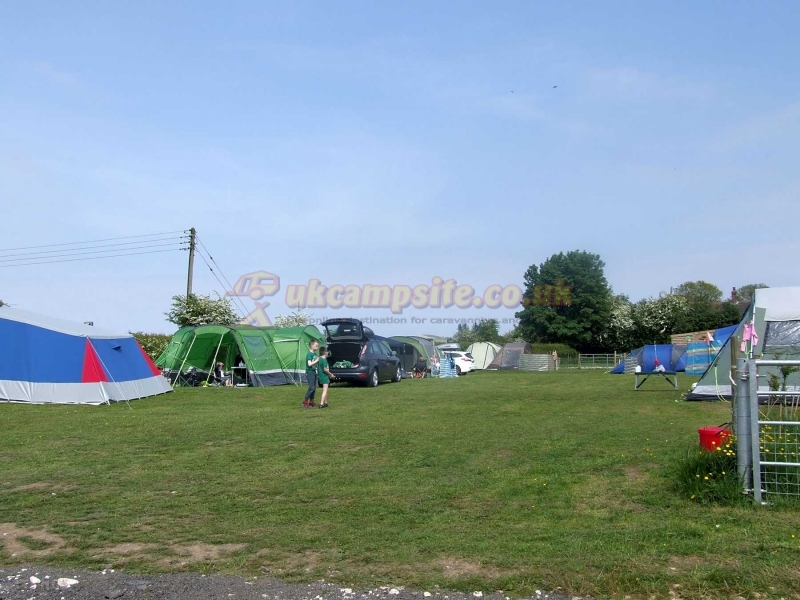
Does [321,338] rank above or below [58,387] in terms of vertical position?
above

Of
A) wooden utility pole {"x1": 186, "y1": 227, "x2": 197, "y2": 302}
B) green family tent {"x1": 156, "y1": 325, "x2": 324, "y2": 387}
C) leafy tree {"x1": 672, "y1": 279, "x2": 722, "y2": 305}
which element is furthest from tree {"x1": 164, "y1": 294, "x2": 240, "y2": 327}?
leafy tree {"x1": 672, "y1": 279, "x2": 722, "y2": 305}

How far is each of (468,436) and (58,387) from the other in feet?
37.7

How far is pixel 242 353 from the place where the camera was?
2331 cm

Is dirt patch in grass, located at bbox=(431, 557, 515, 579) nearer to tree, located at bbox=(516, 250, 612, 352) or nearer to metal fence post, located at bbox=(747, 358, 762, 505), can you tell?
metal fence post, located at bbox=(747, 358, 762, 505)

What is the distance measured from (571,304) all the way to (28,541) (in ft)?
225

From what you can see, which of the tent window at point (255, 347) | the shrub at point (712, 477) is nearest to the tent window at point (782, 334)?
the shrub at point (712, 477)

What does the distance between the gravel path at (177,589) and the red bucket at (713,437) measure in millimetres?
3520

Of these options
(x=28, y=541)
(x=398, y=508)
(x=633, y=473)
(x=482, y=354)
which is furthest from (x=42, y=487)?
(x=482, y=354)

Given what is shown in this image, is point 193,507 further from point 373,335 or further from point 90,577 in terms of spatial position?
point 373,335

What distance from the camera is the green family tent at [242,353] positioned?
2359cm

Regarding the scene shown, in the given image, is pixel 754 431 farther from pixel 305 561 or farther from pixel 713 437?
pixel 305 561

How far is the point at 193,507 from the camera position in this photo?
682 centimetres

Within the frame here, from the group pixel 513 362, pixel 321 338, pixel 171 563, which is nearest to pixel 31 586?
pixel 171 563

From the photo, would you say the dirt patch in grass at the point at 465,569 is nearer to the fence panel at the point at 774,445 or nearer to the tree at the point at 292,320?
the fence panel at the point at 774,445
